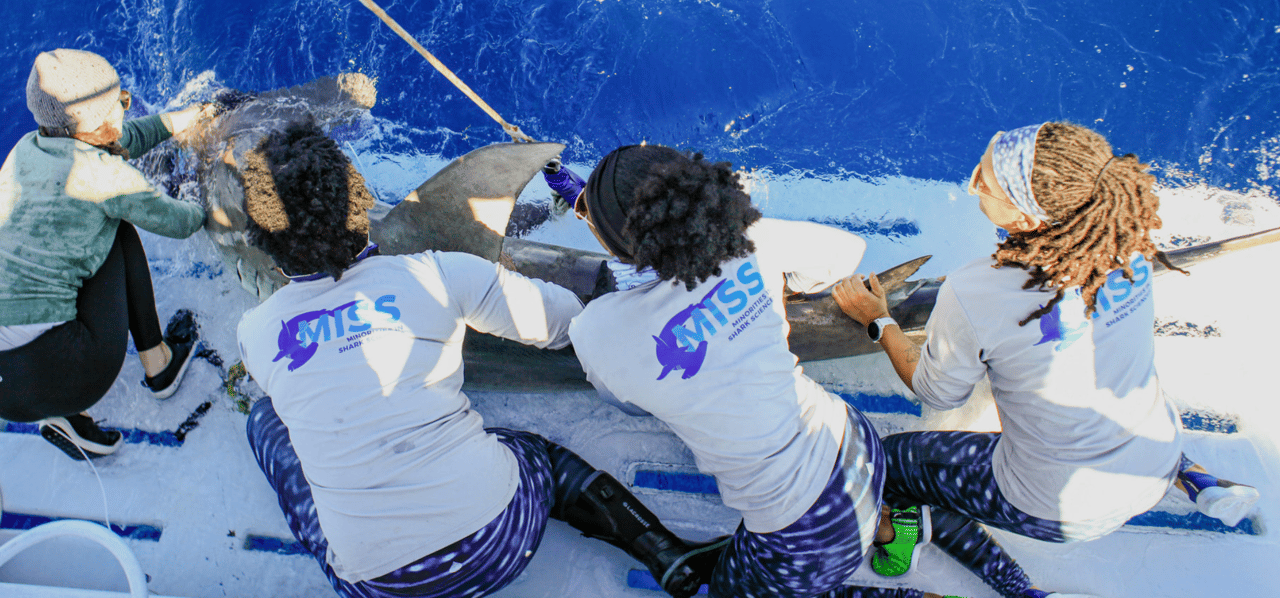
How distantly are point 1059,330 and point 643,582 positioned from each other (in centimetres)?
161

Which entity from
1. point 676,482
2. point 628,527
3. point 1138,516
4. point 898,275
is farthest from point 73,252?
point 1138,516

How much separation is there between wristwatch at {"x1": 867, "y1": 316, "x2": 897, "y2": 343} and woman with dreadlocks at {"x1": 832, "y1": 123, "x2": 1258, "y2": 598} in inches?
2.7

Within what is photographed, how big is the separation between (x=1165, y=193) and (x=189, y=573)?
201 inches

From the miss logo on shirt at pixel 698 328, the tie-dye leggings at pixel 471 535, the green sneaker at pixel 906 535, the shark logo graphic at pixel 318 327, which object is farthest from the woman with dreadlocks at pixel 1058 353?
the shark logo graphic at pixel 318 327

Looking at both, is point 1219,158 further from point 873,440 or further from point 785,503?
point 785,503

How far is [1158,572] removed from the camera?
2.35 meters

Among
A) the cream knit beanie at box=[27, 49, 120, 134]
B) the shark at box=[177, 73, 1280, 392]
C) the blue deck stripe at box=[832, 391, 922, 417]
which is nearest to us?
the cream knit beanie at box=[27, 49, 120, 134]

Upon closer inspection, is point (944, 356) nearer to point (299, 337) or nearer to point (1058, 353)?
point (1058, 353)

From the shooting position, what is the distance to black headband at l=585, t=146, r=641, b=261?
62.6 inches

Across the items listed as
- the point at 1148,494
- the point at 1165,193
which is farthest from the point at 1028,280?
the point at 1165,193

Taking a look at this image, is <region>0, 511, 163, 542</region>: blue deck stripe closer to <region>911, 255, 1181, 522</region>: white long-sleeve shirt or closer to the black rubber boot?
the black rubber boot

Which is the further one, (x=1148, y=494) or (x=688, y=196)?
(x=1148, y=494)

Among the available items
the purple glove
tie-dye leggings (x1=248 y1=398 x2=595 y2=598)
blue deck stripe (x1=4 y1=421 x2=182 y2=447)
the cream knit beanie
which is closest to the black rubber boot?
tie-dye leggings (x1=248 y1=398 x2=595 y2=598)

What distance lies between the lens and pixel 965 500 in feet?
7.02
